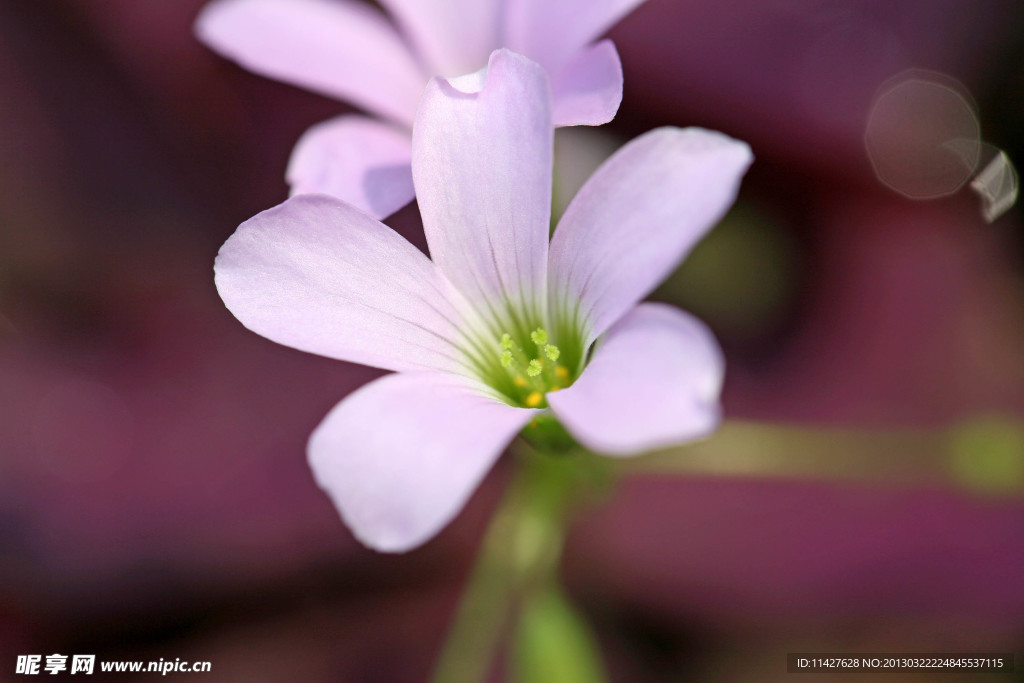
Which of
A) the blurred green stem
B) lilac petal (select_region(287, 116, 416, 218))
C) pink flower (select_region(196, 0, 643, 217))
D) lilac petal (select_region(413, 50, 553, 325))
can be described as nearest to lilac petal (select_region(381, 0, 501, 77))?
pink flower (select_region(196, 0, 643, 217))

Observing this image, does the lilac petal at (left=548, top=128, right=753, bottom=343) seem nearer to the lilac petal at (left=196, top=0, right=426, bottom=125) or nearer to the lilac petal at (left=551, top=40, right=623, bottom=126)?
the lilac petal at (left=551, top=40, right=623, bottom=126)

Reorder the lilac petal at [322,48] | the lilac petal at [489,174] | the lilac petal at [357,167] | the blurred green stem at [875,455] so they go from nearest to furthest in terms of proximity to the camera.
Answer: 1. the lilac petal at [489,174]
2. the lilac petal at [357,167]
3. the lilac petal at [322,48]
4. the blurred green stem at [875,455]

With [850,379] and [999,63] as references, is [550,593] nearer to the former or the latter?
[850,379]

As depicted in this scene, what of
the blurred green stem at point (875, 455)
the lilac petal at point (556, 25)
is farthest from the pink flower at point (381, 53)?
the blurred green stem at point (875, 455)

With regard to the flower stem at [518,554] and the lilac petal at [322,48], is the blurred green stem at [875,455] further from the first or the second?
the lilac petal at [322,48]

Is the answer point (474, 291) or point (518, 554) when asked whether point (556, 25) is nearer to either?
point (474, 291)

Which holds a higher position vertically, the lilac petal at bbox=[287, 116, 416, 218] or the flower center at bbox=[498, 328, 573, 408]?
the lilac petal at bbox=[287, 116, 416, 218]

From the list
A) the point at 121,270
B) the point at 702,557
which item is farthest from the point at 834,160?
the point at 121,270
